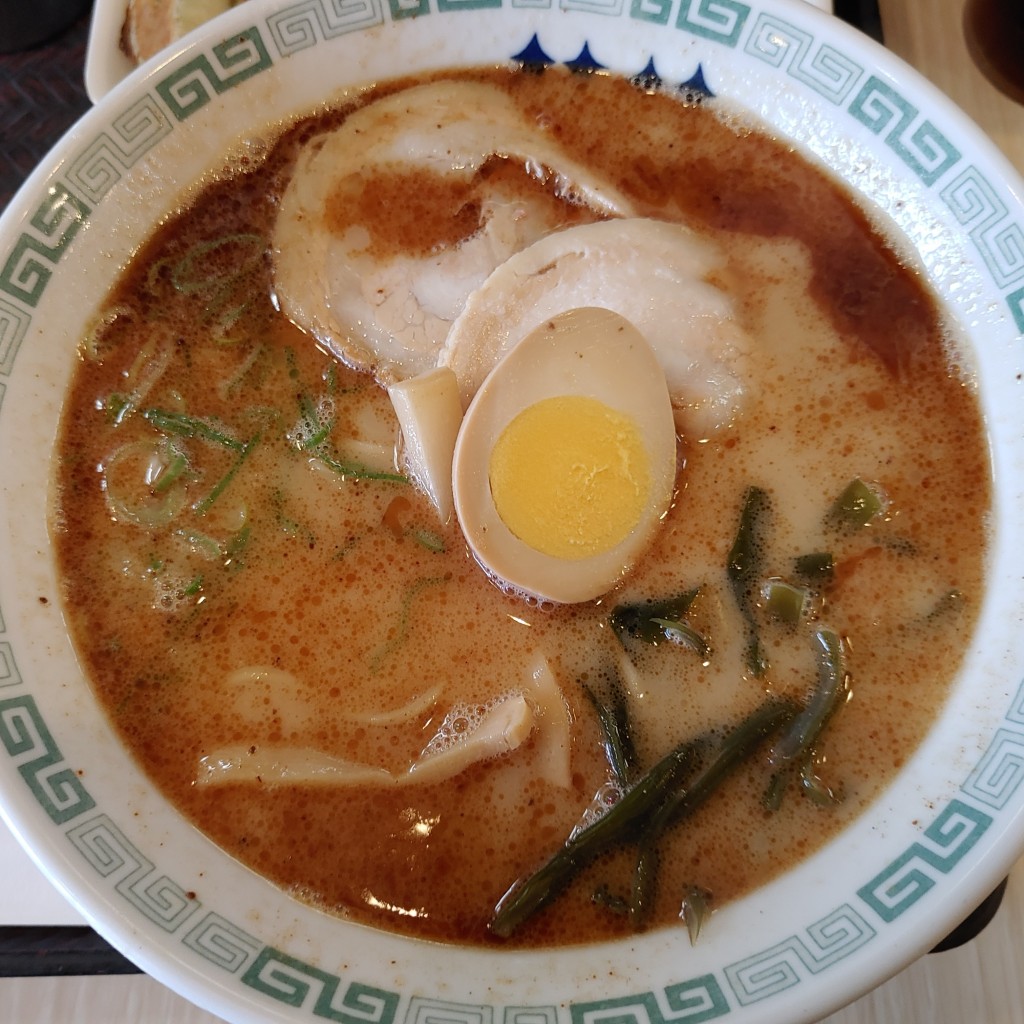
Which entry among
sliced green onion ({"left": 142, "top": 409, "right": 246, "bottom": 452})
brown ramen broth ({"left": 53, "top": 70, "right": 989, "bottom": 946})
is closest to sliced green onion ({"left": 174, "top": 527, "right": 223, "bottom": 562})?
brown ramen broth ({"left": 53, "top": 70, "right": 989, "bottom": 946})

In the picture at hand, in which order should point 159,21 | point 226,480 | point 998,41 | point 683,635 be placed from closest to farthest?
point 683,635, point 226,480, point 159,21, point 998,41

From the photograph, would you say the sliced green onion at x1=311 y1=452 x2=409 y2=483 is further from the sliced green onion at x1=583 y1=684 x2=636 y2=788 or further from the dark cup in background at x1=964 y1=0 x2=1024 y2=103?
the dark cup in background at x1=964 y1=0 x2=1024 y2=103

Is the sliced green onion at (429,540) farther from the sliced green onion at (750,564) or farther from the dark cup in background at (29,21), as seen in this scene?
the dark cup in background at (29,21)

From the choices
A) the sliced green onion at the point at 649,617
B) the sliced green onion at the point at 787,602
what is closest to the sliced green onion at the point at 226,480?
the sliced green onion at the point at 649,617

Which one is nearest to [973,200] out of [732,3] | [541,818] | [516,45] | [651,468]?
[732,3]

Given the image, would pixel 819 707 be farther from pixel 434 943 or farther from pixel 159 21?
pixel 159 21

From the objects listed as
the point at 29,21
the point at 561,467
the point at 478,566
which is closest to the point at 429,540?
the point at 478,566
